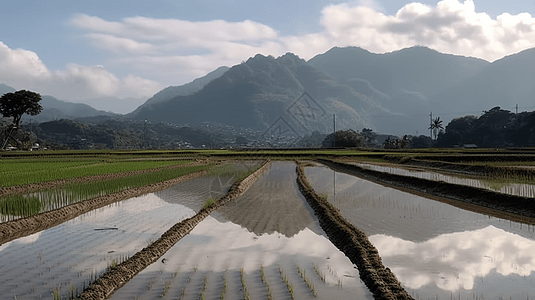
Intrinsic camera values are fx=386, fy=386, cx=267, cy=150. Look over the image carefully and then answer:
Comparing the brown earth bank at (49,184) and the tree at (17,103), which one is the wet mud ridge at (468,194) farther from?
the tree at (17,103)

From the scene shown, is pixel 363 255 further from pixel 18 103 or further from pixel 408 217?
pixel 18 103

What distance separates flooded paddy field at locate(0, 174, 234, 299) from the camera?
→ 487 cm

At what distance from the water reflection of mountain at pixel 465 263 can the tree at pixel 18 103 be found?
58627 mm

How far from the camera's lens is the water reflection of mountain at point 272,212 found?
8.27m

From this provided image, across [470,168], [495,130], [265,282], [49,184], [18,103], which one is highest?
[18,103]

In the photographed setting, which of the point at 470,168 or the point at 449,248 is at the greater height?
the point at 470,168

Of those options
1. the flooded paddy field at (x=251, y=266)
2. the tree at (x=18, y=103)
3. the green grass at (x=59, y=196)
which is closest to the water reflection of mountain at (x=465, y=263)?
the flooded paddy field at (x=251, y=266)

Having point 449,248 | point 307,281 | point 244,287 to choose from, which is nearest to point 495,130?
point 449,248

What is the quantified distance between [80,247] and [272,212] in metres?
4.80

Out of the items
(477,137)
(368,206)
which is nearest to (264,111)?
(477,137)

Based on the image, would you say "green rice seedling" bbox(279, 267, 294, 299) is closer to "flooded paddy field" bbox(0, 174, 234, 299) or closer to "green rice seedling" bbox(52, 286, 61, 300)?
"flooded paddy field" bbox(0, 174, 234, 299)

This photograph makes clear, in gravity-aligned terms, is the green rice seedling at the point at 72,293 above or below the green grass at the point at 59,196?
below

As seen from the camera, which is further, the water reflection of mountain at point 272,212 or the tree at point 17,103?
the tree at point 17,103

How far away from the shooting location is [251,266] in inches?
218
